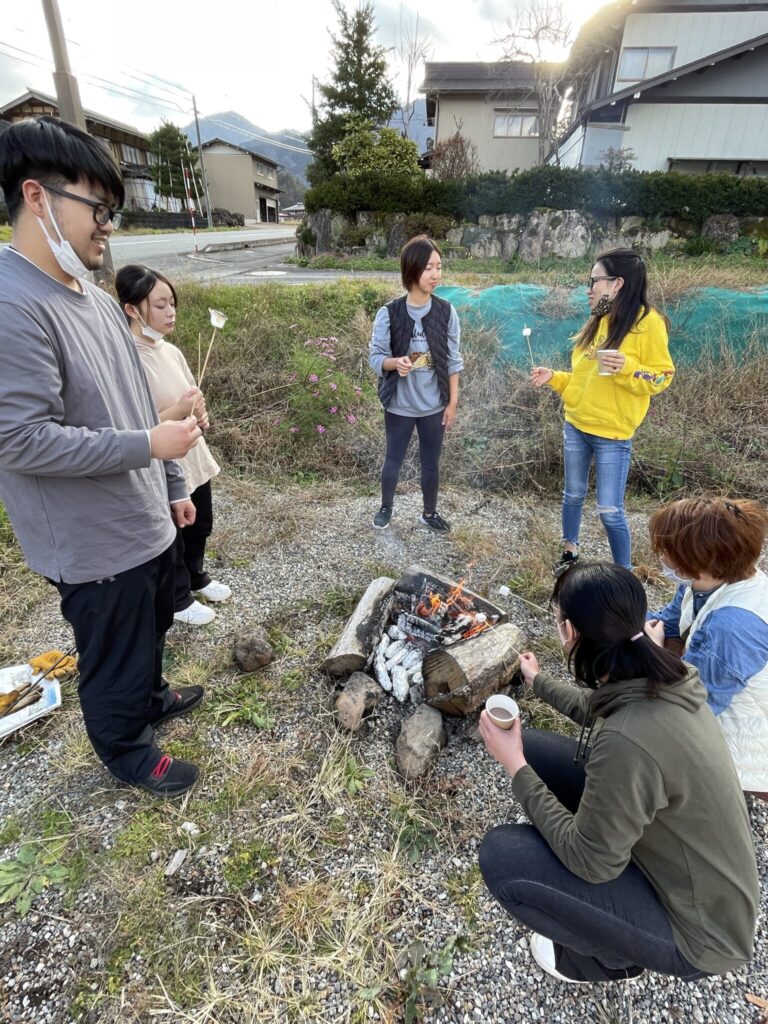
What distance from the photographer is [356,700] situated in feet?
7.02

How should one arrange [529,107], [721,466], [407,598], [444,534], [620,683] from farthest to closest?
[529,107]
[721,466]
[444,534]
[407,598]
[620,683]

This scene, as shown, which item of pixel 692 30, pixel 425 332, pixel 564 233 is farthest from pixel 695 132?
pixel 425 332

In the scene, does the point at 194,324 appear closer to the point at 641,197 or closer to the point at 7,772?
the point at 7,772

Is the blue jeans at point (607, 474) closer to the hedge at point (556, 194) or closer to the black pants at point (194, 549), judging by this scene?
the black pants at point (194, 549)

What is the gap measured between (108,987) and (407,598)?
1746mm

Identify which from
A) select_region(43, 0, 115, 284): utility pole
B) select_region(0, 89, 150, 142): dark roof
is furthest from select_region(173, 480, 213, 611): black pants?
select_region(0, 89, 150, 142): dark roof

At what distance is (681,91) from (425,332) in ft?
52.3

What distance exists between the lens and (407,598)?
8.46 ft

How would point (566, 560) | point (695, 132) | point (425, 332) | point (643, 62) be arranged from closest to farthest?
point (425, 332) → point (566, 560) → point (695, 132) → point (643, 62)

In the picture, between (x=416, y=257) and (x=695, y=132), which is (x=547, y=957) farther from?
(x=695, y=132)

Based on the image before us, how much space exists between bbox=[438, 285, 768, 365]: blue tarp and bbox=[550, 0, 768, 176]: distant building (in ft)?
34.0

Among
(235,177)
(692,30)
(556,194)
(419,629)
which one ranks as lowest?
(419,629)

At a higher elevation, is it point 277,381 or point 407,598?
point 277,381

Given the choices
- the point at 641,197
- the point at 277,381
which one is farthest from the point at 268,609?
the point at 641,197
